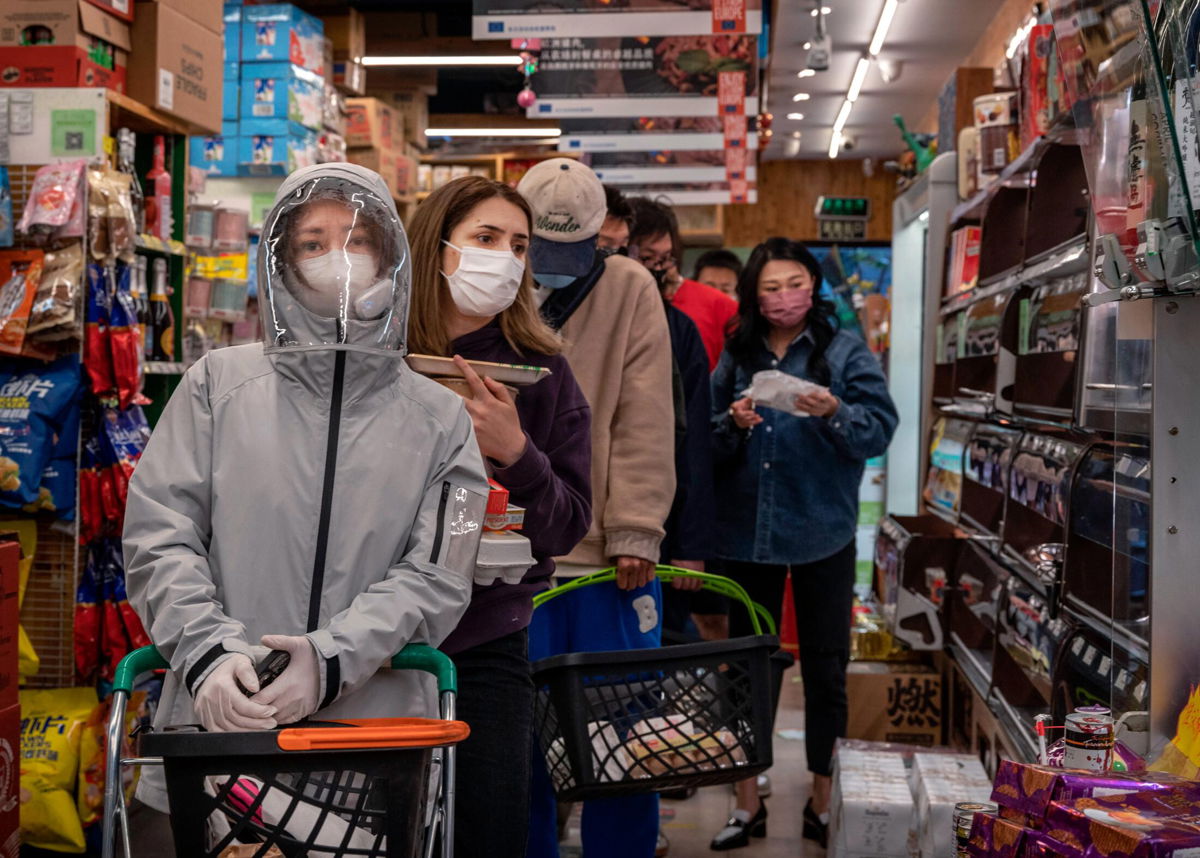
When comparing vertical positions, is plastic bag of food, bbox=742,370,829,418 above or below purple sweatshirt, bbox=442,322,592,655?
above

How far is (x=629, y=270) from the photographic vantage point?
3.09 m

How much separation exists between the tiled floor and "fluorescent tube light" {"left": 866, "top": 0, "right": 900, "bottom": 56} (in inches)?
245

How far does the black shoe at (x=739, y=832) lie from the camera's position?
3.99 meters

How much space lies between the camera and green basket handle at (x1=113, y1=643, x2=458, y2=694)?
1.80 metres

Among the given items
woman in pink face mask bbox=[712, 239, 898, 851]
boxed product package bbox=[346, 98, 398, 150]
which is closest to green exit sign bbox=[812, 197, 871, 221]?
boxed product package bbox=[346, 98, 398, 150]

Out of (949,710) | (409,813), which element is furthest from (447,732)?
(949,710)

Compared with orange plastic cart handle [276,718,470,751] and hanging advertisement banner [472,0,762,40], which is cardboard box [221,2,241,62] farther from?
orange plastic cart handle [276,718,470,751]

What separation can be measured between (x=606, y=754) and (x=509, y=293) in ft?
2.90

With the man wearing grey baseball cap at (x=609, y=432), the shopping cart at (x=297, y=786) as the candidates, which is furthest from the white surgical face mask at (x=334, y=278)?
the man wearing grey baseball cap at (x=609, y=432)

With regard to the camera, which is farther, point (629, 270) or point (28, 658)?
point (28, 658)

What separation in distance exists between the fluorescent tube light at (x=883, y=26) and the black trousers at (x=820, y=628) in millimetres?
6586

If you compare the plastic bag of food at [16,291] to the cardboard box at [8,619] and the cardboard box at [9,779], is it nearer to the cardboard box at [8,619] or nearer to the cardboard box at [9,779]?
the cardboard box at [8,619]

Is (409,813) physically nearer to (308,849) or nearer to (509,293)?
(308,849)

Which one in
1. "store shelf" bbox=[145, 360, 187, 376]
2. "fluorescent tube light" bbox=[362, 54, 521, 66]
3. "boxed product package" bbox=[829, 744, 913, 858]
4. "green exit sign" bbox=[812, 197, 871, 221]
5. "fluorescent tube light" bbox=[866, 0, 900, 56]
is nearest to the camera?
"boxed product package" bbox=[829, 744, 913, 858]
